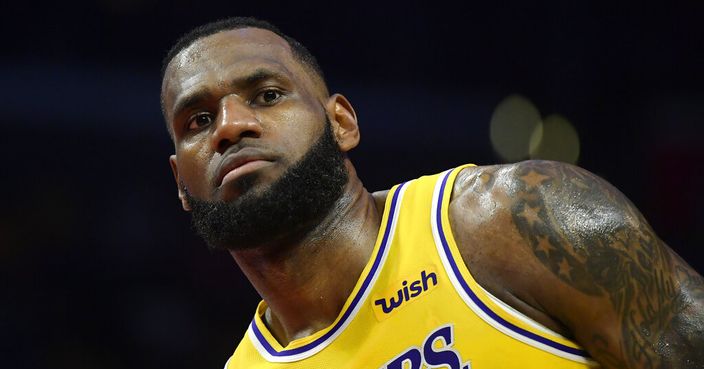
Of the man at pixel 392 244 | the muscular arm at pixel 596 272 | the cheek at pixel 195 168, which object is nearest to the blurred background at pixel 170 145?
the man at pixel 392 244

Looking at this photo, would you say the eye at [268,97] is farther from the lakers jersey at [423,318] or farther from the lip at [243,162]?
the lakers jersey at [423,318]

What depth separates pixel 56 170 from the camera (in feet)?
16.2

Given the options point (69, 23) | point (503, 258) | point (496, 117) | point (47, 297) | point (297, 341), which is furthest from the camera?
point (496, 117)

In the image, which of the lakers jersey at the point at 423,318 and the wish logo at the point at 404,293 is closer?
the lakers jersey at the point at 423,318

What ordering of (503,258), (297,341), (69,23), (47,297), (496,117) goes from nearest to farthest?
1. (503,258)
2. (297,341)
3. (47,297)
4. (69,23)
5. (496,117)

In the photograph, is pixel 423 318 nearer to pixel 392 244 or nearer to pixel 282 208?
pixel 392 244

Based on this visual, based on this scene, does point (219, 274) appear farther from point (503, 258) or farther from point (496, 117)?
point (503, 258)

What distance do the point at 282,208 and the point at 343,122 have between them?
47cm

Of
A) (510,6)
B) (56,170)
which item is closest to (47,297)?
(56,170)

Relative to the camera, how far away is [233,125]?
211cm

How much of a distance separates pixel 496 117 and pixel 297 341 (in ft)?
11.6

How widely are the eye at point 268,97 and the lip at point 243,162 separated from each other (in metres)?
0.19

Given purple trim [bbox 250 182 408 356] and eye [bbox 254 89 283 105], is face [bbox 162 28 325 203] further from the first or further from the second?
purple trim [bbox 250 182 408 356]

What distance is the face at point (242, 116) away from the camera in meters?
2.09
